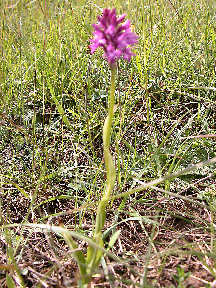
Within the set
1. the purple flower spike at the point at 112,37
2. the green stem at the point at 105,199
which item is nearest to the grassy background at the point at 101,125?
the green stem at the point at 105,199

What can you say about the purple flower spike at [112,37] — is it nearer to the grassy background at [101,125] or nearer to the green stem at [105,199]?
the green stem at [105,199]

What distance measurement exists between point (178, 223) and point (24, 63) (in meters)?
1.32

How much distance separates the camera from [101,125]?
1.69m

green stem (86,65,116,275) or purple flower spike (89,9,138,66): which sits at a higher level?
purple flower spike (89,9,138,66)

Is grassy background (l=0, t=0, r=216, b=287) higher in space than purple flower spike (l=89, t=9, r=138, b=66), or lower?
lower

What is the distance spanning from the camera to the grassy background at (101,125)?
1366mm

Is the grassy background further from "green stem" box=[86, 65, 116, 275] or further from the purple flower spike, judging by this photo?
the purple flower spike

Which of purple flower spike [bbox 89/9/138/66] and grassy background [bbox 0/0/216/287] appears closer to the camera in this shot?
purple flower spike [bbox 89/9/138/66]

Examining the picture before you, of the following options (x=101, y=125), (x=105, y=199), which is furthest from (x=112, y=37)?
(x=101, y=125)

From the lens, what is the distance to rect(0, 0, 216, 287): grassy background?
137 cm

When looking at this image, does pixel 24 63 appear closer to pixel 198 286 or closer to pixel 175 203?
pixel 175 203

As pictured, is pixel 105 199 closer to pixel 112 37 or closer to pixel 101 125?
pixel 112 37

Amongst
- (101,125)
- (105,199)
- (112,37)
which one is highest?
(112,37)

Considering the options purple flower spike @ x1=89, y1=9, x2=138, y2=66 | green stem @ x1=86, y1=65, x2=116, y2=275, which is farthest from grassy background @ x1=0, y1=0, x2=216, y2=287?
purple flower spike @ x1=89, y1=9, x2=138, y2=66
